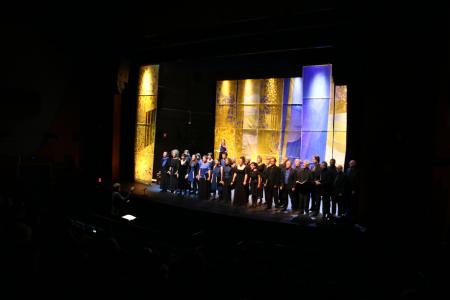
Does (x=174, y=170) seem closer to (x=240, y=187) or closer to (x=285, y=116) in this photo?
(x=240, y=187)

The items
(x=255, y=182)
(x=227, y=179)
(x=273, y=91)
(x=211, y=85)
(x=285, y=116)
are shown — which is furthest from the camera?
(x=211, y=85)

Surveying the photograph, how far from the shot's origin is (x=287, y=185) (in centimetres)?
1042

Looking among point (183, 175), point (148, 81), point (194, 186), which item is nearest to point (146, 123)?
point (148, 81)

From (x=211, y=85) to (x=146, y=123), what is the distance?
10.2 feet

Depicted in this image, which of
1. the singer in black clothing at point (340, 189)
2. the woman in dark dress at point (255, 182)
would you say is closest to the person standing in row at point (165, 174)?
the woman in dark dress at point (255, 182)

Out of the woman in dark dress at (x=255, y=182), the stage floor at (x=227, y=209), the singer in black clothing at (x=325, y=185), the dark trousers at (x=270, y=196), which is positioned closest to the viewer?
the stage floor at (x=227, y=209)

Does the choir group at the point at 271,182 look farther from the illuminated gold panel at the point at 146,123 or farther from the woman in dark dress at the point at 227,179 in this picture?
the illuminated gold panel at the point at 146,123

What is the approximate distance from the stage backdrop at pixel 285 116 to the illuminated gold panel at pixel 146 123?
2594mm

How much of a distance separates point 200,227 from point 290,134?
5.43m

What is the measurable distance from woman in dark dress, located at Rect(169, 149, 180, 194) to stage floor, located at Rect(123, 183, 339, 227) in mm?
274

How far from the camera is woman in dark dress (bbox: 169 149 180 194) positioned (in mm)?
12453

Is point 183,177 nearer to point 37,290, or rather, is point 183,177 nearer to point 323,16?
point 323,16

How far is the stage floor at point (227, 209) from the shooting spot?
898cm

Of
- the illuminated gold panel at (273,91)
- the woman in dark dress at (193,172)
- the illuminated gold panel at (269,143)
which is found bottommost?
the woman in dark dress at (193,172)
